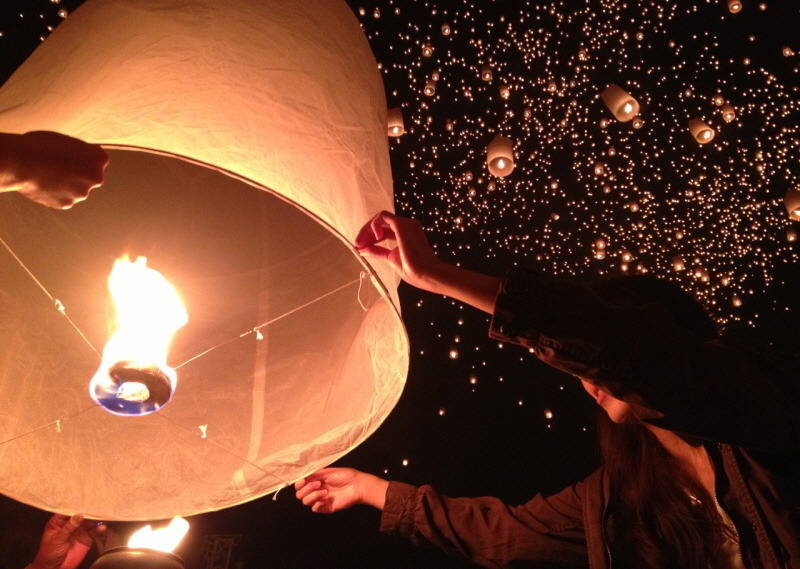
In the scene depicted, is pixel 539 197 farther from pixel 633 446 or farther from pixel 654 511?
pixel 654 511

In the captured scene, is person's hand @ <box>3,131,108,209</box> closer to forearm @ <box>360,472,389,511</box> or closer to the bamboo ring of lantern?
the bamboo ring of lantern

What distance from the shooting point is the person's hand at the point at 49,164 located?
657 mm

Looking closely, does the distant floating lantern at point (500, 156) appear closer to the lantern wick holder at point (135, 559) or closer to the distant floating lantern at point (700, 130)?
the distant floating lantern at point (700, 130)

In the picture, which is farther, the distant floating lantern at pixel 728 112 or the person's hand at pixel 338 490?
the distant floating lantern at pixel 728 112

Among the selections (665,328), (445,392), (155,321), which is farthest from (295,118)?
(445,392)

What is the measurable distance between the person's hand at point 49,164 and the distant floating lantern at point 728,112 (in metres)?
2.63

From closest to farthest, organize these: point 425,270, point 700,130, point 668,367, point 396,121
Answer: point 668,367 < point 425,270 < point 396,121 < point 700,130

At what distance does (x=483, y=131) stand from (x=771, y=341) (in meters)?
2.19

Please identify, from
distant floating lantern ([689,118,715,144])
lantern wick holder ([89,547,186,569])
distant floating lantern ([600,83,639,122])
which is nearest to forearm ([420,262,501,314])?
lantern wick holder ([89,547,186,569])

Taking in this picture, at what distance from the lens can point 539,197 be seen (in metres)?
2.55

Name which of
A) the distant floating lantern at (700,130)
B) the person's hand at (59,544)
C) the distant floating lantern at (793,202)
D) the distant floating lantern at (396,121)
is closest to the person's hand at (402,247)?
the distant floating lantern at (396,121)

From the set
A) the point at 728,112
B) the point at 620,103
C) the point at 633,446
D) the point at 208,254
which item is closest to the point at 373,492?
the point at 633,446

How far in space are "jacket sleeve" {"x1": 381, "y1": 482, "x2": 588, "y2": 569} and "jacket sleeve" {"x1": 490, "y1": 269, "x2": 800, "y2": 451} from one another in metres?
1.10

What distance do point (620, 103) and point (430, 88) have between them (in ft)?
2.71
